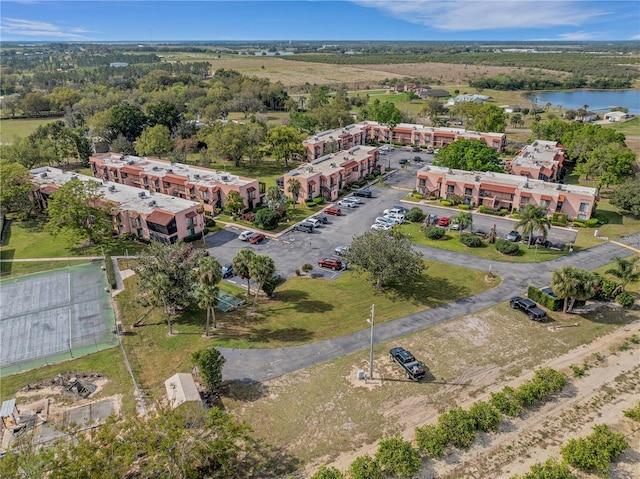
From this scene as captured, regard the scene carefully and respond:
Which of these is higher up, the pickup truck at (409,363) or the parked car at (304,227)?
the parked car at (304,227)

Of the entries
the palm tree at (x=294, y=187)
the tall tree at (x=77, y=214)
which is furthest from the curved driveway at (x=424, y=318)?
the tall tree at (x=77, y=214)

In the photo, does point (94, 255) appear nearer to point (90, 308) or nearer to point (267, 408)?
point (90, 308)

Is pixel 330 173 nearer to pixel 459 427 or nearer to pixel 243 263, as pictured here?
pixel 243 263

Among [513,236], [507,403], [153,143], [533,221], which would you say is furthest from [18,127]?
[507,403]

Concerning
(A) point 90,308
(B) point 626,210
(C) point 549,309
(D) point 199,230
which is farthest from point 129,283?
(B) point 626,210

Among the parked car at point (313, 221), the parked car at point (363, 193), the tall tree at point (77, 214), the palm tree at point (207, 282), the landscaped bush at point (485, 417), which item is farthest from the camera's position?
the parked car at point (363, 193)

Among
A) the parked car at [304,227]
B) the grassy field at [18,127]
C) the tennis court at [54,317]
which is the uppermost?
the grassy field at [18,127]

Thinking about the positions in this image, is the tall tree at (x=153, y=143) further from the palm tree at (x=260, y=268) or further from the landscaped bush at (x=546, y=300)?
the landscaped bush at (x=546, y=300)
